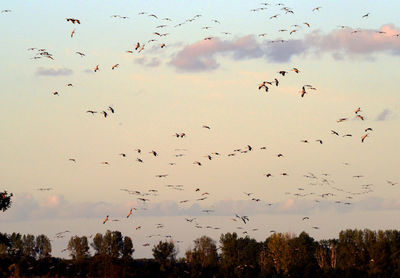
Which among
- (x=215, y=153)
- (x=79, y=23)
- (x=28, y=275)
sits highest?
(x=79, y=23)

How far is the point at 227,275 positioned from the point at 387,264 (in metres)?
98.9

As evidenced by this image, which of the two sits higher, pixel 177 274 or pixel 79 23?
pixel 79 23

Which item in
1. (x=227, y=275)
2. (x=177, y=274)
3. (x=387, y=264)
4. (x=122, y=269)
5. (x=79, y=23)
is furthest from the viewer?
(x=387, y=264)

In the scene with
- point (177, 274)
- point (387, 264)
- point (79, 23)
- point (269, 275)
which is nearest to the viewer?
point (79, 23)

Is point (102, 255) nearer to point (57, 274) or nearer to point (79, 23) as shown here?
point (57, 274)

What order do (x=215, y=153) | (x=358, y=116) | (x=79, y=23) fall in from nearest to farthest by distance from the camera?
(x=79, y=23) → (x=358, y=116) → (x=215, y=153)

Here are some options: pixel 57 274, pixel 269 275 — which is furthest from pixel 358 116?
pixel 269 275

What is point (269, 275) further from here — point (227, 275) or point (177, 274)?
point (177, 274)

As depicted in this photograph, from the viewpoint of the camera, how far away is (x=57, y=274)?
76.6 metres

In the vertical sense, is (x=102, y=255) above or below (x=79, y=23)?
below

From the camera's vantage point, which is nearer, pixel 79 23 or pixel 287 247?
pixel 79 23

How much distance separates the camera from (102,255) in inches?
3135

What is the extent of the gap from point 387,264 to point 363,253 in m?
14.6

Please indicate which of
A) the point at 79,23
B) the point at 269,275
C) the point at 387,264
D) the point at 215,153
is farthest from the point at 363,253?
the point at 79,23
